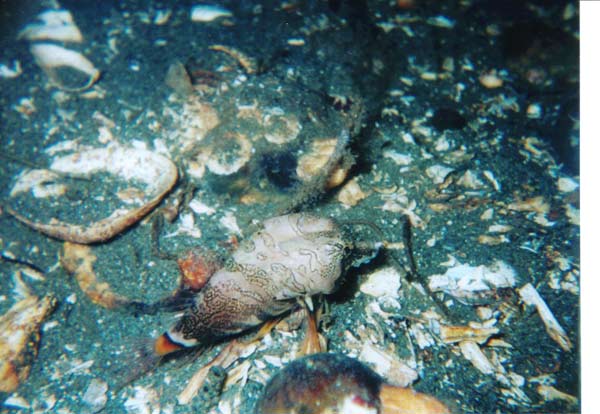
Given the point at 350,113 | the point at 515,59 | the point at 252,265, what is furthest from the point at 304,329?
the point at 515,59

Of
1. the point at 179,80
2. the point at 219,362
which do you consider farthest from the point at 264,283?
the point at 179,80

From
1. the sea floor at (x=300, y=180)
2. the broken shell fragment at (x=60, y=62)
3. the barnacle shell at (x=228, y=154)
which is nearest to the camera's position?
the sea floor at (x=300, y=180)

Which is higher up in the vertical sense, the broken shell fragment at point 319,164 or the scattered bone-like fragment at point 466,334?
the broken shell fragment at point 319,164

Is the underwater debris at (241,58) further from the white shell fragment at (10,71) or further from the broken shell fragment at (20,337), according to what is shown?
the broken shell fragment at (20,337)

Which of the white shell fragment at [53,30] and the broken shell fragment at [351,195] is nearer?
the broken shell fragment at [351,195]

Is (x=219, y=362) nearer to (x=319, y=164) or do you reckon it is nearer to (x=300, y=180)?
(x=300, y=180)

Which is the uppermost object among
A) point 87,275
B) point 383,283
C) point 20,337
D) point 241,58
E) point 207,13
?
point 207,13

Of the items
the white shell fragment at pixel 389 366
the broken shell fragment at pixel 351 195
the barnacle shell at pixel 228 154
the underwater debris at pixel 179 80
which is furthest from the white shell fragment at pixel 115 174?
the white shell fragment at pixel 389 366
